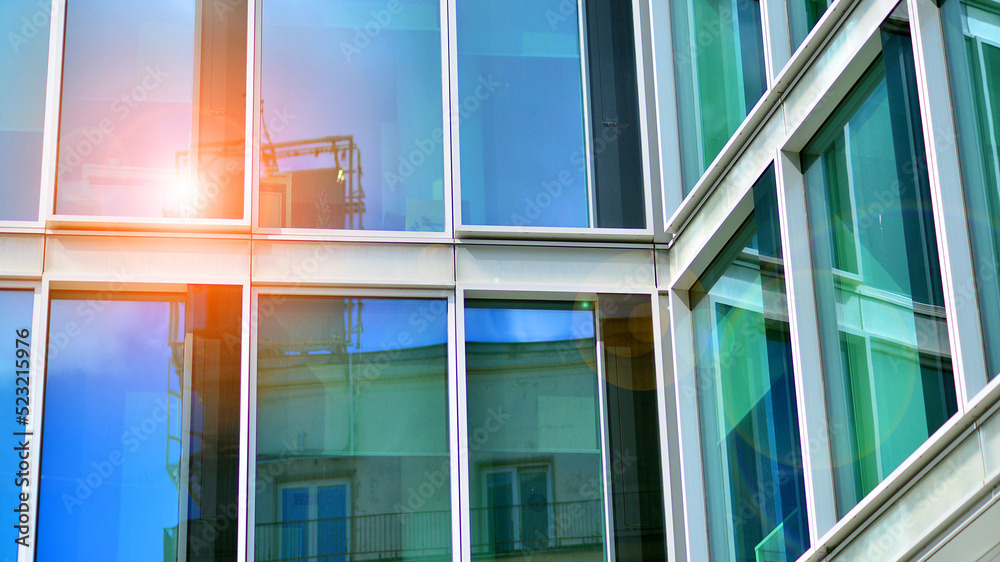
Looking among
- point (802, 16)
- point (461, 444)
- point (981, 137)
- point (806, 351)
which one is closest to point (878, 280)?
point (806, 351)

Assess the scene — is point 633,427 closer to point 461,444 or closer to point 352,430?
point 461,444

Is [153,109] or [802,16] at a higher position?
[153,109]

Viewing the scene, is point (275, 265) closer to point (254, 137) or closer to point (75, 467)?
point (254, 137)

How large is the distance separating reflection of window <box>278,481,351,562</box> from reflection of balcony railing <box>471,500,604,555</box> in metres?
1.15

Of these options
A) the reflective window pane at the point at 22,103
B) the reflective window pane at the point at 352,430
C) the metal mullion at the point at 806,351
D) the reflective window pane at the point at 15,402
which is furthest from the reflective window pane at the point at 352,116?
the metal mullion at the point at 806,351

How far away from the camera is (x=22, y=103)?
10484 mm

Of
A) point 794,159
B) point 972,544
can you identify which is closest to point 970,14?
point 794,159

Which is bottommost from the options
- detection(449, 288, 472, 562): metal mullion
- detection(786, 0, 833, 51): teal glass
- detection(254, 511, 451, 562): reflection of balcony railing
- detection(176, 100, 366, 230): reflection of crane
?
detection(254, 511, 451, 562): reflection of balcony railing

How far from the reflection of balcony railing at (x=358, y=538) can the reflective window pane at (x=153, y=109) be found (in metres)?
2.87

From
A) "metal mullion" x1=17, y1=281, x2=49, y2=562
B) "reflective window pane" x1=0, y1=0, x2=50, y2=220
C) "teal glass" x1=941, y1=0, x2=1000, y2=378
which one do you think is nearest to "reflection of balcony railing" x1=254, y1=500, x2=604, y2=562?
"metal mullion" x1=17, y1=281, x2=49, y2=562

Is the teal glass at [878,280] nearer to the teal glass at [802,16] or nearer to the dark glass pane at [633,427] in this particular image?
the teal glass at [802,16]

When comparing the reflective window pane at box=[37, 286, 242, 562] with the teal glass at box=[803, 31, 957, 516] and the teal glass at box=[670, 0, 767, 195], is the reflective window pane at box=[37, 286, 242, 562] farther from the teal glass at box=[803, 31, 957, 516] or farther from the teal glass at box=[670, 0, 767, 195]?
the teal glass at box=[803, 31, 957, 516]

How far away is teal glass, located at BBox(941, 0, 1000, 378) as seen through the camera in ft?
20.4

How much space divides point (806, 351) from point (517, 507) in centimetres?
324
